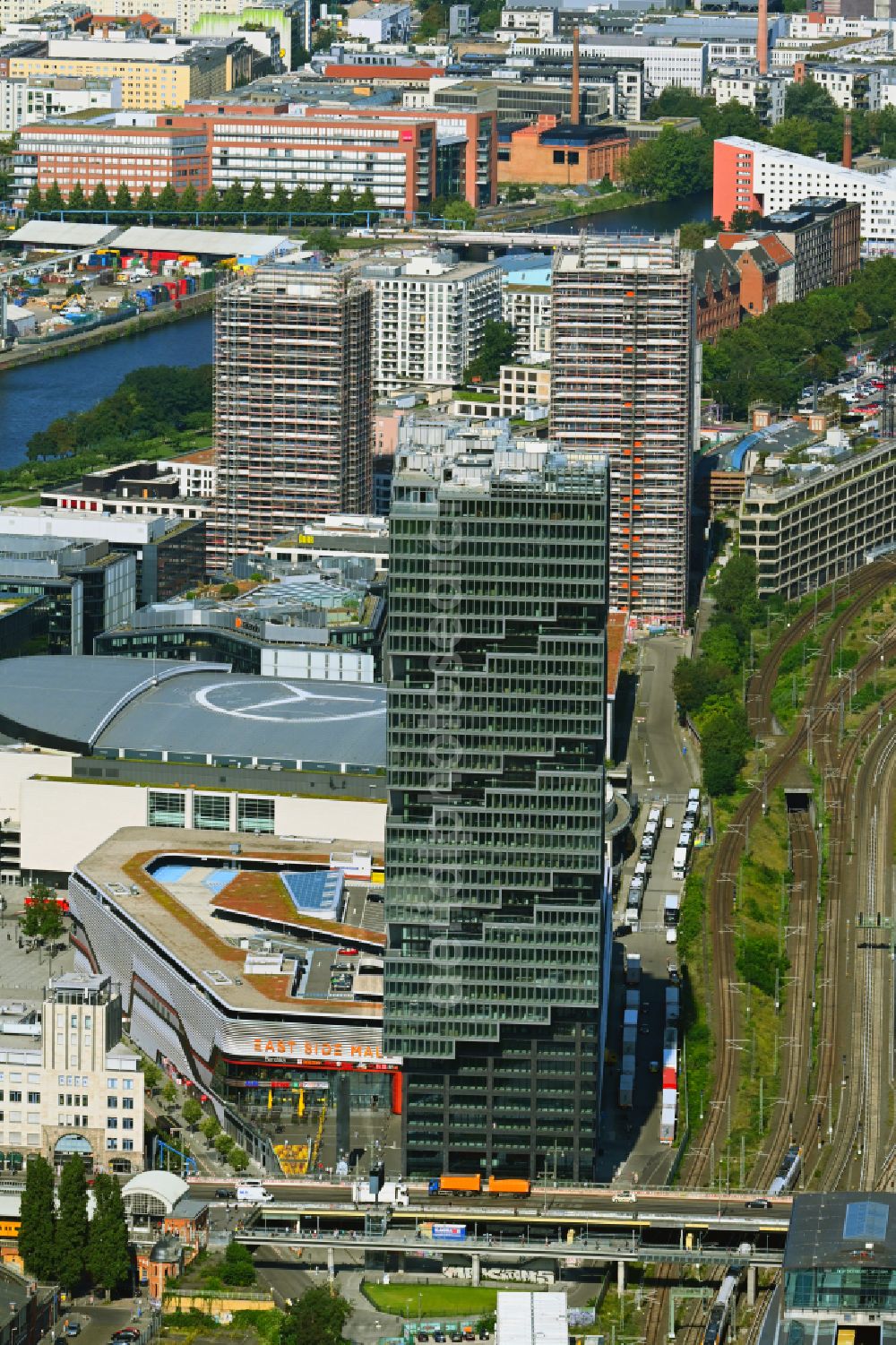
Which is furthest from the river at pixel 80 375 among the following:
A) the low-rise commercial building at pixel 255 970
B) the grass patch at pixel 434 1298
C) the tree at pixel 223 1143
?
the grass patch at pixel 434 1298

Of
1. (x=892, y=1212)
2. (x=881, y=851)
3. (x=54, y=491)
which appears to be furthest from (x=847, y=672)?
(x=892, y=1212)

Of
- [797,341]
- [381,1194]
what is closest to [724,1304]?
[381,1194]

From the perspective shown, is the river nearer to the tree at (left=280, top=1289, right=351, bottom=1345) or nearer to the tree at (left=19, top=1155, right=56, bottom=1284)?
the tree at (left=19, top=1155, right=56, bottom=1284)

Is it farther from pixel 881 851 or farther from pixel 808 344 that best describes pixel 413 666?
pixel 808 344

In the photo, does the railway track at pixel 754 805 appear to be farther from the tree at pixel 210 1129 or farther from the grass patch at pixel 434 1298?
the tree at pixel 210 1129

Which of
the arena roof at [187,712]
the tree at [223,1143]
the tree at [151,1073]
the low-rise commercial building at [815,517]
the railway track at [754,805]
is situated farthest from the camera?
the low-rise commercial building at [815,517]

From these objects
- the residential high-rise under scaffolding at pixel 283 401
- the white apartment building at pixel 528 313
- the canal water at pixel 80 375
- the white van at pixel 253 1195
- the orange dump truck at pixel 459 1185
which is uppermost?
the residential high-rise under scaffolding at pixel 283 401
